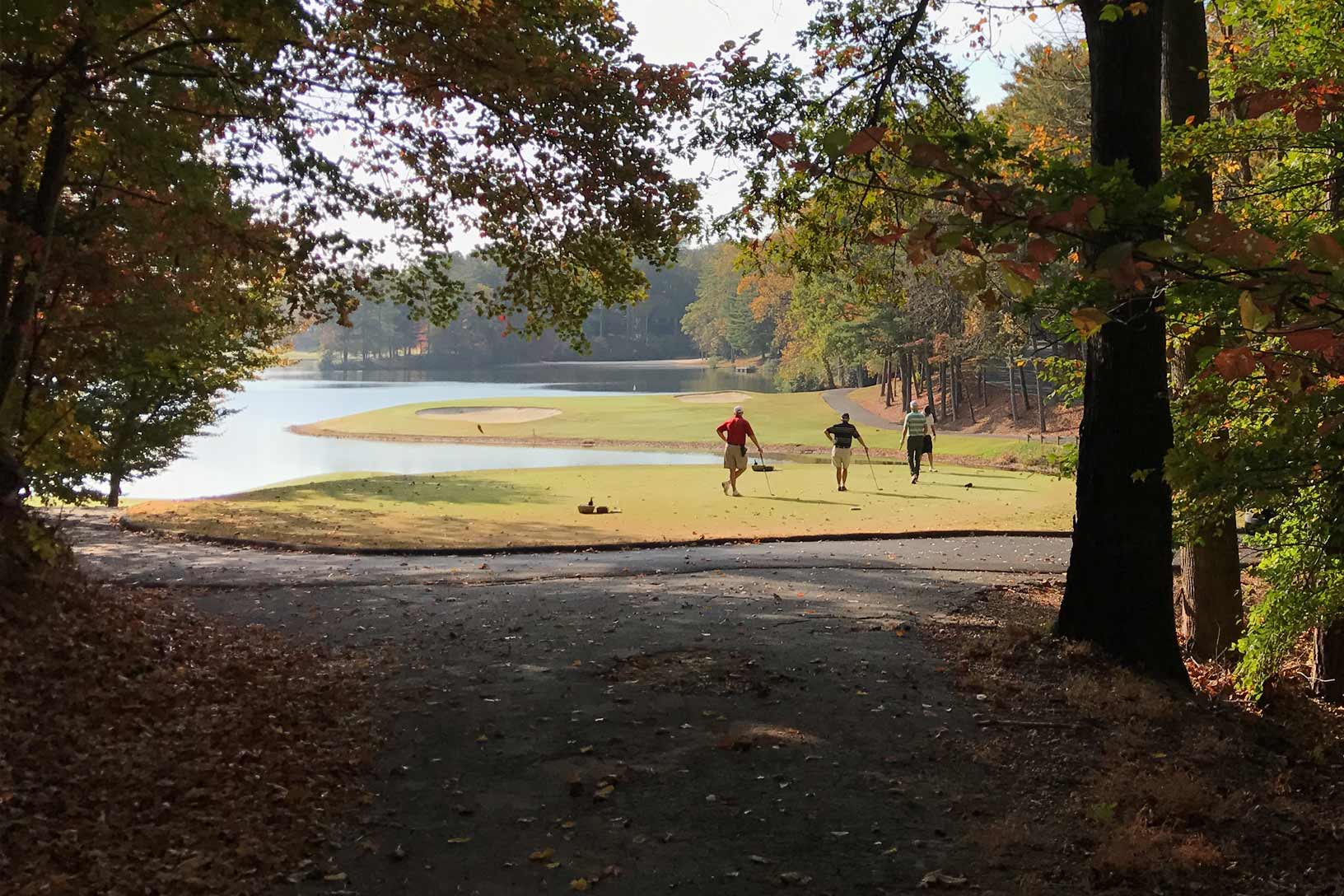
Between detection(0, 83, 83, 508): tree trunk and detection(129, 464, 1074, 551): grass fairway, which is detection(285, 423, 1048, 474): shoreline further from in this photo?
detection(0, 83, 83, 508): tree trunk

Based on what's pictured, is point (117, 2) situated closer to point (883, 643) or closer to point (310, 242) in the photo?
point (310, 242)

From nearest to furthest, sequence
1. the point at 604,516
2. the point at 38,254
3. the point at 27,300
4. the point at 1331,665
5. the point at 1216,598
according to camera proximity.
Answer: the point at 38,254 < the point at 27,300 < the point at 1331,665 < the point at 1216,598 < the point at 604,516

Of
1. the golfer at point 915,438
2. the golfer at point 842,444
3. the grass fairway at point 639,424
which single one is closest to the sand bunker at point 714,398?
the grass fairway at point 639,424

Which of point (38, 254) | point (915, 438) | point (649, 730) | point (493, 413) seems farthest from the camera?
point (493, 413)

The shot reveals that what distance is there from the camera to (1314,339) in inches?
95.7

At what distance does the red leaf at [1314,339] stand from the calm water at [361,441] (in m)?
30.0

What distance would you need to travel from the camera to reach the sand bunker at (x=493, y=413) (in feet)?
189

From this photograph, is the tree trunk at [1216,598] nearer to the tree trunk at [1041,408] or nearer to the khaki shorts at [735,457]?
the khaki shorts at [735,457]

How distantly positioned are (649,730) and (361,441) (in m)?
45.9

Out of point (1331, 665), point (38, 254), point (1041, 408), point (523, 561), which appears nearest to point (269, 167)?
point (38, 254)

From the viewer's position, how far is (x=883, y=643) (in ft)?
26.4

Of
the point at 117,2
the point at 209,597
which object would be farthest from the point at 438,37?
the point at 209,597

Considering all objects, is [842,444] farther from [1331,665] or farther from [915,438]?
[1331,665]

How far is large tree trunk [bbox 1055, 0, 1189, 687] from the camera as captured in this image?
6.51m
